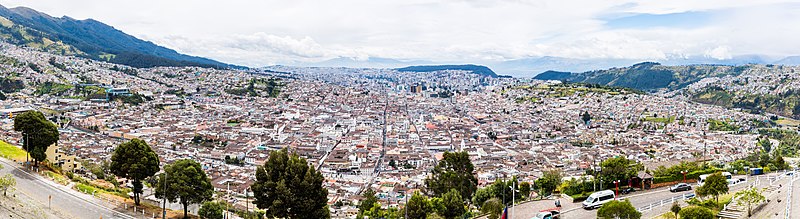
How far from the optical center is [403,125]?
70.8 metres

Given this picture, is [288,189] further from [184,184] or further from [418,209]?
[418,209]

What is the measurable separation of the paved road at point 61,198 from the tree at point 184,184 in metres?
1.11

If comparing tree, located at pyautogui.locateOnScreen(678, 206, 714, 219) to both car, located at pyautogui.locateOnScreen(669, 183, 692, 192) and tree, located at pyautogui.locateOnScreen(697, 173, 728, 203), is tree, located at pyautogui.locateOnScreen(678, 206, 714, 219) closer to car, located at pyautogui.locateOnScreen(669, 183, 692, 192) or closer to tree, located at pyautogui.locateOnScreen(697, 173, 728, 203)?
tree, located at pyautogui.locateOnScreen(697, 173, 728, 203)

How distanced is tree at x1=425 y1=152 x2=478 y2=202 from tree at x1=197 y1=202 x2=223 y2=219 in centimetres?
666

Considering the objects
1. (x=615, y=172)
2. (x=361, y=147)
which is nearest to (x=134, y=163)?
(x=615, y=172)

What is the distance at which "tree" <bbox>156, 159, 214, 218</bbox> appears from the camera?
13766 millimetres

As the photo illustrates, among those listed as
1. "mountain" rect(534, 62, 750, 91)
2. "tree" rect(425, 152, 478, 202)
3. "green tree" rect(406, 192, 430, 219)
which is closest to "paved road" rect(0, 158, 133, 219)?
"green tree" rect(406, 192, 430, 219)

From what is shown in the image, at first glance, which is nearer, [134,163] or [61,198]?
[61,198]

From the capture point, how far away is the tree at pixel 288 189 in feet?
41.1

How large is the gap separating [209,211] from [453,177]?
24.7ft

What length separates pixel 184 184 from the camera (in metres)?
13.8

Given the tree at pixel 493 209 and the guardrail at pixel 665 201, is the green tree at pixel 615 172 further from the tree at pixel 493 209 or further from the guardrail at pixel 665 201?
the tree at pixel 493 209

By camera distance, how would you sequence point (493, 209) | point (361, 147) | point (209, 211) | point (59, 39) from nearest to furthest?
point (493, 209) → point (209, 211) → point (361, 147) → point (59, 39)

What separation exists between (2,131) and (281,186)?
35681mm
